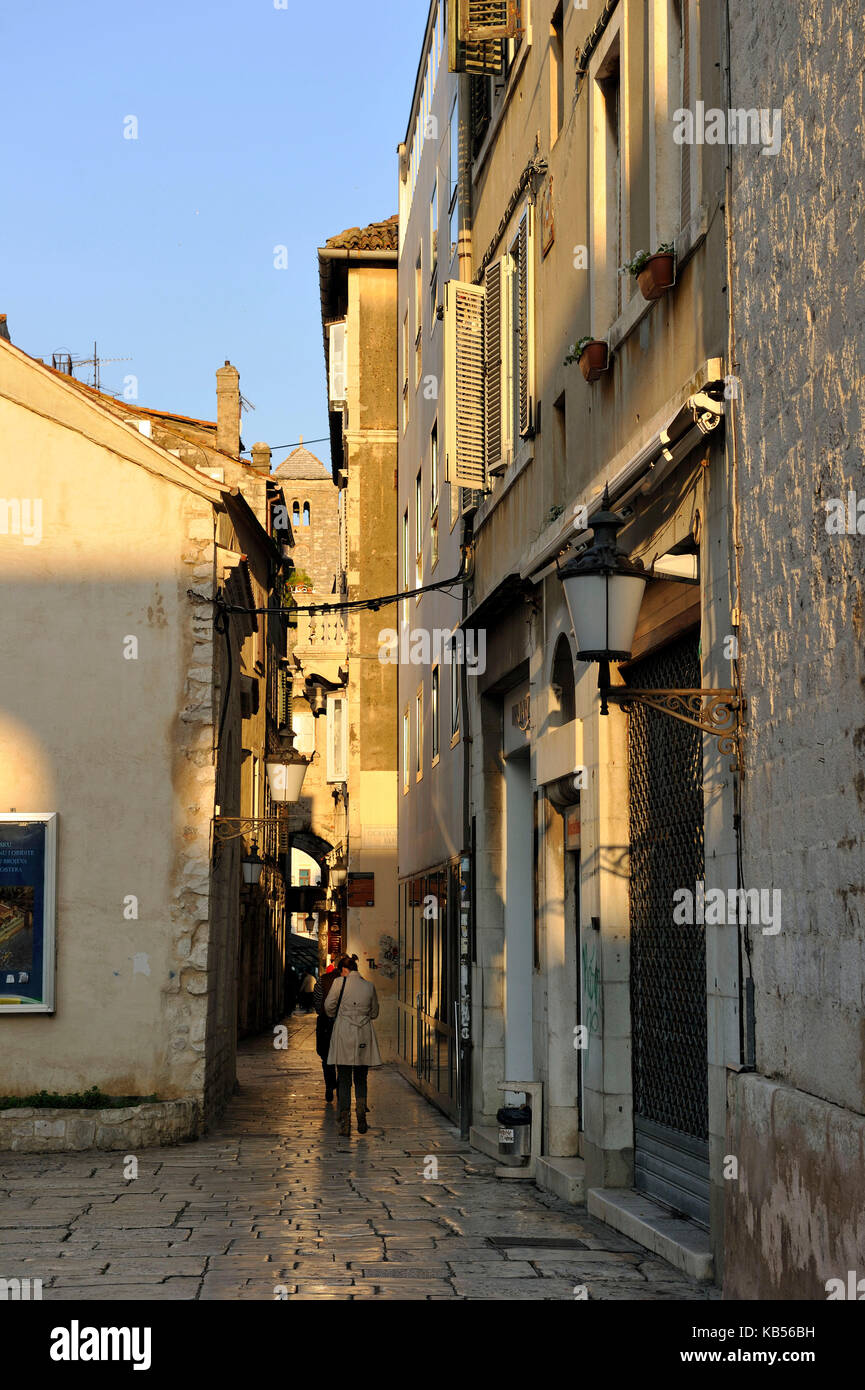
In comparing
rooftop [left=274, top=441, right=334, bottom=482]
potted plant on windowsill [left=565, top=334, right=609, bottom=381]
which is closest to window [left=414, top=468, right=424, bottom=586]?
potted plant on windowsill [left=565, top=334, right=609, bottom=381]

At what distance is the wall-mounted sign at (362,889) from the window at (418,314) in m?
14.2

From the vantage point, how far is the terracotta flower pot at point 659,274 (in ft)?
29.3

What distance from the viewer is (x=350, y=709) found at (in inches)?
1537

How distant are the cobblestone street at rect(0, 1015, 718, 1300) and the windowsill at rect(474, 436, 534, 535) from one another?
235 inches

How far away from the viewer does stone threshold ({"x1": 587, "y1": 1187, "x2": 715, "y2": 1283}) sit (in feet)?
26.4

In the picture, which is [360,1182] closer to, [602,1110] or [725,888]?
[602,1110]

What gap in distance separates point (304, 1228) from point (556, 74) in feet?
29.2

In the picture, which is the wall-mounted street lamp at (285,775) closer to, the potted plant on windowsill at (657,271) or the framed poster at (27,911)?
the framed poster at (27,911)

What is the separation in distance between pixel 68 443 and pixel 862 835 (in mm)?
11837

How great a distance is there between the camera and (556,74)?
1312cm

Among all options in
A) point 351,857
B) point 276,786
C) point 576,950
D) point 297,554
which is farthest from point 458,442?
point 297,554

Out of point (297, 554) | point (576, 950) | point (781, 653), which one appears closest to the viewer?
point (781, 653)

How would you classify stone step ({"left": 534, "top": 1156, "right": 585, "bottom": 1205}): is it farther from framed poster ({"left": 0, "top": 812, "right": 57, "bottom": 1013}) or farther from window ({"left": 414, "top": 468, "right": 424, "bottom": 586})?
window ({"left": 414, "top": 468, "right": 424, "bottom": 586})

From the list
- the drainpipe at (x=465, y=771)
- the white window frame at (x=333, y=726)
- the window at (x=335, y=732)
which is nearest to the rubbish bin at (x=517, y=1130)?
the drainpipe at (x=465, y=771)
